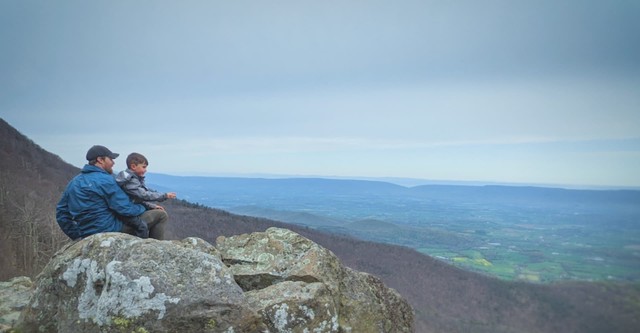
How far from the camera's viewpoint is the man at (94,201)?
871cm

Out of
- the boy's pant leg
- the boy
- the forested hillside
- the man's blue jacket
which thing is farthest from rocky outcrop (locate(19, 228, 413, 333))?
the forested hillside

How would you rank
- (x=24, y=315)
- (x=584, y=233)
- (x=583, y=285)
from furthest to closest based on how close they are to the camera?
1. (x=584, y=233)
2. (x=583, y=285)
3. (x=24, y=315)

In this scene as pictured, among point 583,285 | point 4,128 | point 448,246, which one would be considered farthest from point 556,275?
point 4,128

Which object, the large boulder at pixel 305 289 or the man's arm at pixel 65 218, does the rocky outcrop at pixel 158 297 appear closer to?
the large boulder at pixel 305 289

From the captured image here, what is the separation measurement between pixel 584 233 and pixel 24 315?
19646 centimetres

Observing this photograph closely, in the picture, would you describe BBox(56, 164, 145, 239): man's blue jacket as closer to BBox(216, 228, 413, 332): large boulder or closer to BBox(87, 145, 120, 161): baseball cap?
BBox(87, 145, 120, 161): baseball cap

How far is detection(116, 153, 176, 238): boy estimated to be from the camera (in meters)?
9.63

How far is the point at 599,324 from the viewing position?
62156 millimetres

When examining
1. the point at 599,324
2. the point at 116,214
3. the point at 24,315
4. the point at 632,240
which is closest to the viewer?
the point at 24,315

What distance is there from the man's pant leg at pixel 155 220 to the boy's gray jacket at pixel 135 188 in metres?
0.59

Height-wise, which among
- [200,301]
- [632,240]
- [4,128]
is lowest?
[632,240]

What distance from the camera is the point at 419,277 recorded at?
10694cm

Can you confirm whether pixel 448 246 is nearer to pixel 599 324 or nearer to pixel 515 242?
pixel 515 242

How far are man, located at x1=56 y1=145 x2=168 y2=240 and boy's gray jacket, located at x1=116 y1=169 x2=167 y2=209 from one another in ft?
1.03
